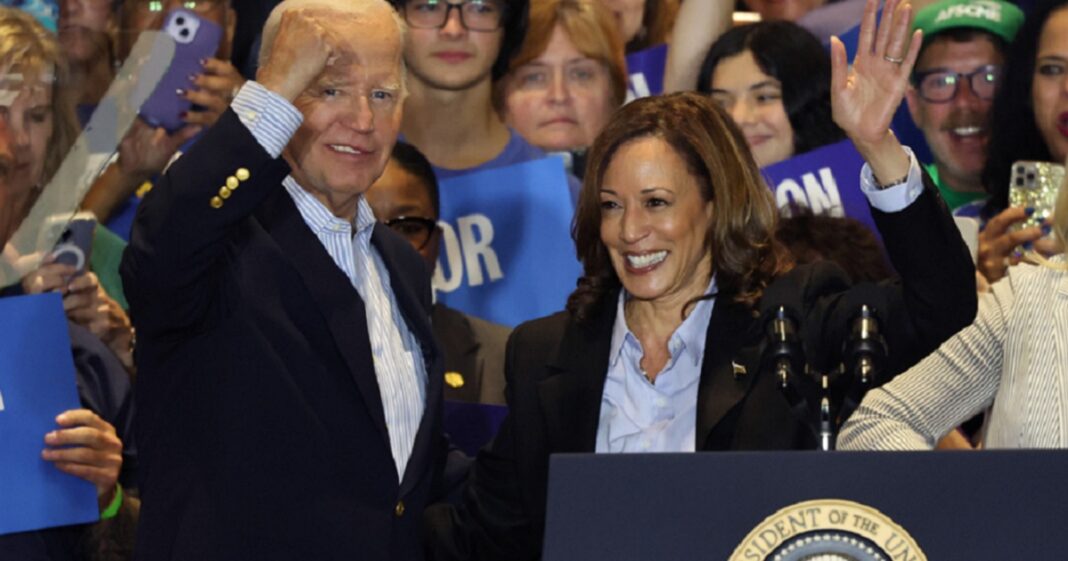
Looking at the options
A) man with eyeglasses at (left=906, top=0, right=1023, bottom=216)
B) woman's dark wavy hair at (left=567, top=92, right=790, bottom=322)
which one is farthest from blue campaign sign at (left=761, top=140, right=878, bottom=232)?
woman's dark wavy hair at (left=567, top=92, right=790, bottom=322)

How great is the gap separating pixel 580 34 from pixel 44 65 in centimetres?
167

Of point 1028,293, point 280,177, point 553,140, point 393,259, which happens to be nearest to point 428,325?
point 393,259

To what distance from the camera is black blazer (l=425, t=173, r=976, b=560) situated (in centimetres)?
287

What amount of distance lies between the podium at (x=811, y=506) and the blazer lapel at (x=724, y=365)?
0.96 meters

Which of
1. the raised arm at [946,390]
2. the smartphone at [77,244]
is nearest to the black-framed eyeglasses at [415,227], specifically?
the smartphone at [77,244]

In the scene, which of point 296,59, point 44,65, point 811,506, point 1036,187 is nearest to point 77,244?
point 44,65

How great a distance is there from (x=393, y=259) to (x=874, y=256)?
1.51 meters

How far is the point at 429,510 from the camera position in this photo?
338 cm

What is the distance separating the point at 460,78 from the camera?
4.98m

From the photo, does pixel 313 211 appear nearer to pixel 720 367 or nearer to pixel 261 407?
pixel 261 407

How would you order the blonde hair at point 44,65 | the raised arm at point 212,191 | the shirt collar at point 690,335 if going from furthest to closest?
the blonde hair at point 44,65
the shirt collar at point 690,335
the raised arm at point 212,191

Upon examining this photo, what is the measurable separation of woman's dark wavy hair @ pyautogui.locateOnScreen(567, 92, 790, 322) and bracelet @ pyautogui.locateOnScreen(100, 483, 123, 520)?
1.32 metres

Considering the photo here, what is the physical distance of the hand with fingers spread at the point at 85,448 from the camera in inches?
141

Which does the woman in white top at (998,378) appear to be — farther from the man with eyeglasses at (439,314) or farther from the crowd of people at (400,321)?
the man with eyeglasses at (439,314)
